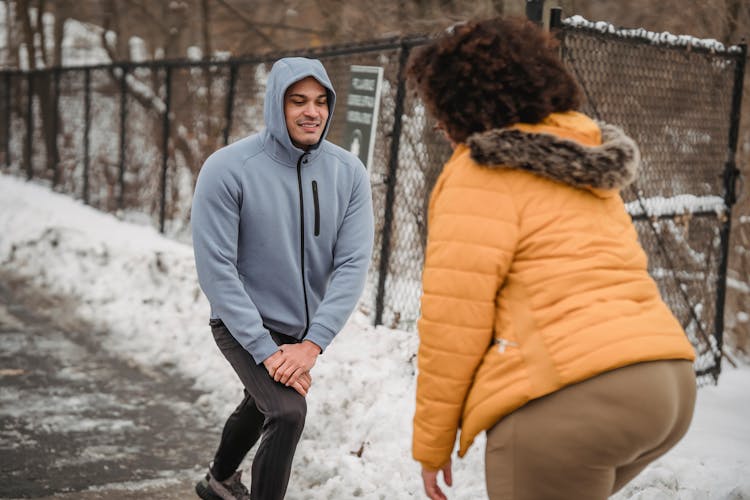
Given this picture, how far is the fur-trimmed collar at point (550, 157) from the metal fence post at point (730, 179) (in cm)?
462

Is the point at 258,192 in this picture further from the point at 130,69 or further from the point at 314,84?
the point at 130,69

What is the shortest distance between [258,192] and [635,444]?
182cm

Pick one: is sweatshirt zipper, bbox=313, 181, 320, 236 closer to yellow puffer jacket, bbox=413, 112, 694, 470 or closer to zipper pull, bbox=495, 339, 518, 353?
yellow puffer jacket, bbox=413, 112, 694, 470

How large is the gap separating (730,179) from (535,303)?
485 cm

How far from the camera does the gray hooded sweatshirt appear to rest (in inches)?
130

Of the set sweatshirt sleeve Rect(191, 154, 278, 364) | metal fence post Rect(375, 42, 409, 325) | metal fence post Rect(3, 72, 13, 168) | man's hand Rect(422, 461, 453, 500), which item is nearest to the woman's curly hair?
man's hand Rect(422, 461, 453, 500)

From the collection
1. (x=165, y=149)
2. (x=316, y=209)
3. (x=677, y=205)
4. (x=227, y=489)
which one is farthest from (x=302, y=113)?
(x=165, y=149)

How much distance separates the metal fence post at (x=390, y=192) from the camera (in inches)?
248

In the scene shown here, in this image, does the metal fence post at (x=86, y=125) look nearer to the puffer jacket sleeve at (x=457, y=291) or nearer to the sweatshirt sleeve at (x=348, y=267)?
the sweatshirt sleeve at (x=348, y=267)

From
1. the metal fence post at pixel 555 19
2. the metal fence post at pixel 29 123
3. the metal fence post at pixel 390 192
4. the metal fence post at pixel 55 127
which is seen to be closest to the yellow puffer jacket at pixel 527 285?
the metal fence post at pixel 555 19

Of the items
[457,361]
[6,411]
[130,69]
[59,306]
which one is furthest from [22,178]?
[457,361]

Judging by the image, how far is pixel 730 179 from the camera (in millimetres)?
6398

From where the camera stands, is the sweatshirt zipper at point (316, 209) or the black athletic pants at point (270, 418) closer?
the black athletic pants at point (270, 418)

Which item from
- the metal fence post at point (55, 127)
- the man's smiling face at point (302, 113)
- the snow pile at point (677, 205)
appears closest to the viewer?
the man's smiling face at point (302, 113)
